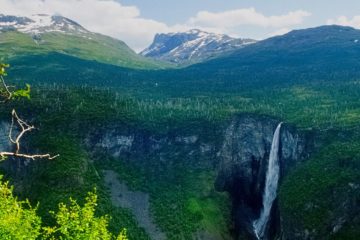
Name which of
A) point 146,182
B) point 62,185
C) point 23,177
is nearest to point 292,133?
point 146,182

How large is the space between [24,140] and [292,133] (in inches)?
3173

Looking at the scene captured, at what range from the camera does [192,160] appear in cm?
16475

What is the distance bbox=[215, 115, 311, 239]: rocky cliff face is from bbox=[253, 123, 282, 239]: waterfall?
5.02 ft

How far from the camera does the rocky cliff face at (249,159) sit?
486 ft

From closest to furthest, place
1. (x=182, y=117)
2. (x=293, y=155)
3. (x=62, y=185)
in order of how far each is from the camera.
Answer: (x=62, y=185), (x=293, y=155), (x=182, y=117)

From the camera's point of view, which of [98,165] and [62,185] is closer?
[62,185]

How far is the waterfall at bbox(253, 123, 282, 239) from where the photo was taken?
142 metres

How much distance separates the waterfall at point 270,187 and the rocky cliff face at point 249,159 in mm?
1531

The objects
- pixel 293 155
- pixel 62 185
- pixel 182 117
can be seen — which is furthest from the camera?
pixel 182 117

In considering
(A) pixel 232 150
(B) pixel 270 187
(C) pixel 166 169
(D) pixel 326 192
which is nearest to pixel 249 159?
(A) pixel 232 150

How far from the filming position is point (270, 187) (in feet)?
484

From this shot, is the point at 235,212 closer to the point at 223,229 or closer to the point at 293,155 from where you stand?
the point at 223,229

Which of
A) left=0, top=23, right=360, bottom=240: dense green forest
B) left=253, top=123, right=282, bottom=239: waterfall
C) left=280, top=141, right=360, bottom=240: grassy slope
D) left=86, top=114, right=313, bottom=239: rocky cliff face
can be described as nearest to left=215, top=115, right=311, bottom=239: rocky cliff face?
left=86, top=114, right=313, bottom=239: rocky cliff face

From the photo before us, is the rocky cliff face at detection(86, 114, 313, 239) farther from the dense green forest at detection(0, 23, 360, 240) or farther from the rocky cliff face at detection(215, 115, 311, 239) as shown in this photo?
the dense green forest at detection(0, 23, 360, 240)
